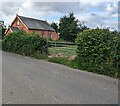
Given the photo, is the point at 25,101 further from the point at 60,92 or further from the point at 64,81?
the point at 64,81

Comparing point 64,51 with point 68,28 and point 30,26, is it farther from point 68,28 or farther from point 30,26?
point 68,28

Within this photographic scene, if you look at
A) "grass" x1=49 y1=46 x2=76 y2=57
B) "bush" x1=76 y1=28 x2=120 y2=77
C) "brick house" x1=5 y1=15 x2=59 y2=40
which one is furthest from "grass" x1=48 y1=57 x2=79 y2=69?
"brick house" x1=5 y1=15 x2=59 y2=40

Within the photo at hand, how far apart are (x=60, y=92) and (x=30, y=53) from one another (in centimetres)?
1270

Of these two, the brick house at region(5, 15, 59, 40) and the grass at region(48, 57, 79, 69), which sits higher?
the brick house at region(5, 15, 59, 40)

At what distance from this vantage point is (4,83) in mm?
8797

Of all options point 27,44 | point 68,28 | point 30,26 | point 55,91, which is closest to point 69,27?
point 68,28

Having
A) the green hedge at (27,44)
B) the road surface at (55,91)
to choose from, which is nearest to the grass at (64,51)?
the green hedge at (27,44)

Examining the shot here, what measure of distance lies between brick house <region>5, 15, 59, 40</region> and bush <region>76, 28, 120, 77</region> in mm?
38012

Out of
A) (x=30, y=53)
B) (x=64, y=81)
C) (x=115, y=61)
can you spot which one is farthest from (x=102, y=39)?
(x=30, y=53)

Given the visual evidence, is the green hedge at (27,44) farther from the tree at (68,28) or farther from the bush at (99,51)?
the tree at (68,28)

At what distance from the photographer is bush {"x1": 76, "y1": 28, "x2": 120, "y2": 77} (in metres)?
11.8

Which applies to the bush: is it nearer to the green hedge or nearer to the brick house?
the green hedge

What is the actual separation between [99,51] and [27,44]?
9488 millimetres

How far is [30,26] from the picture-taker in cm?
5403
